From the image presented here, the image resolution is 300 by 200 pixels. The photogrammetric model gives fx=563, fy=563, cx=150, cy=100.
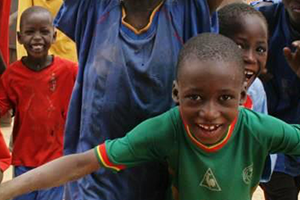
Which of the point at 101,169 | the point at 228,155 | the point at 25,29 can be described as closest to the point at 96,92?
the point at 101,169

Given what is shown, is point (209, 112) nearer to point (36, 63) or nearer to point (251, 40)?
point (251, 40)

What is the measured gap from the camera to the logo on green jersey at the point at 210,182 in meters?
2.08

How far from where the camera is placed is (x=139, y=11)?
2.17 metres

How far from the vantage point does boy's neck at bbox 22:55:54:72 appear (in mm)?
3465

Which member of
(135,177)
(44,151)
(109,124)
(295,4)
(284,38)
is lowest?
(44,151)

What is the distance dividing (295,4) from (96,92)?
4.16ft

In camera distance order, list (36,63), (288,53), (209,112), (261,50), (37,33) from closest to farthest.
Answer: (209,112)
(288,53)
(261,50)
(36,63)
(37,33)

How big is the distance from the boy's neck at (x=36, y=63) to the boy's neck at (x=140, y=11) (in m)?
1.44

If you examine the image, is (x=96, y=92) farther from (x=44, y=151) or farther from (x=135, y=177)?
(x=44, y=151)

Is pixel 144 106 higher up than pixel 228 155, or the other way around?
pixel 144 106

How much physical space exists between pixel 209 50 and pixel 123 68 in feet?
1.07

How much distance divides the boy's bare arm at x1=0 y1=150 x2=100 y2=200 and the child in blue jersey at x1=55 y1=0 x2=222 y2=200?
165 millimetres

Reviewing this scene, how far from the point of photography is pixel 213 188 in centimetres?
209

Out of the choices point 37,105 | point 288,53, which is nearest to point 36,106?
point 37,105
